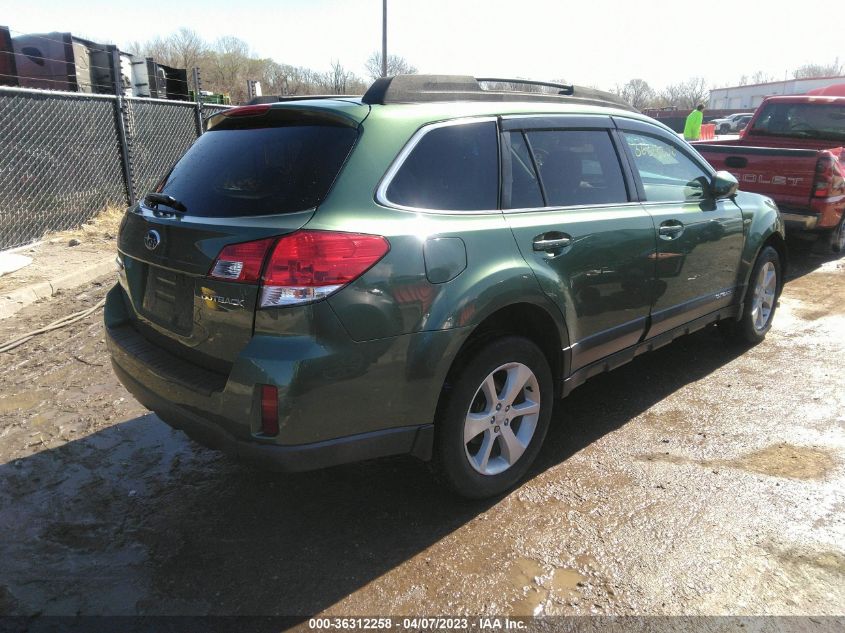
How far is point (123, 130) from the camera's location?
28.7ft

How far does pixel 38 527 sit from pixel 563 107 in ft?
10.9

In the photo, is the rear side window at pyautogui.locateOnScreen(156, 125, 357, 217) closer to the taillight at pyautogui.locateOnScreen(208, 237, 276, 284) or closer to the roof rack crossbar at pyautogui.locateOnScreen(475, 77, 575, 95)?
the taillight at pyautogui.locateOnScreen(208, 237, 276, 284)

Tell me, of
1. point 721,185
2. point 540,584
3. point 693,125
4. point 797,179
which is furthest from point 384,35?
point 540,584

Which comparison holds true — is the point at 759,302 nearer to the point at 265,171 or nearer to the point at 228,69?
the point at 265,171

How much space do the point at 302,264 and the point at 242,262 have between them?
0.83 ft

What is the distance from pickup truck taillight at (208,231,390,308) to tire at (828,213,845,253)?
7.41 meters

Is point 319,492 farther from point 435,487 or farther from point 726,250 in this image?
point 726,250

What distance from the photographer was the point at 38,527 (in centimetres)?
282

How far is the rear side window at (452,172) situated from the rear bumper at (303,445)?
0.95 metres

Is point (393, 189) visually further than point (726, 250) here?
No

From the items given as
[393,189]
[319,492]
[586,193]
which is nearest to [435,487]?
[319,492]

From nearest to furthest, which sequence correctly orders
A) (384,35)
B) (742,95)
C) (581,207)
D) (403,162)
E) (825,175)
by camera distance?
(403,162) < (581,207) < (825,175) < (384,35) < (742,95)

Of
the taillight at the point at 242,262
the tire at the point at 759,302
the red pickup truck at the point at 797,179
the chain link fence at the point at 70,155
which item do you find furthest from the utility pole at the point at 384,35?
the taillight at the point at 242,262

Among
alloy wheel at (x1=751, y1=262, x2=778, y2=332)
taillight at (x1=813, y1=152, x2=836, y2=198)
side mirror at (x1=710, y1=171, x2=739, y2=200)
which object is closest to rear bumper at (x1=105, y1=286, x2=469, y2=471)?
side mirror at (x1=710, y1=171, x2=739, y2=200)
